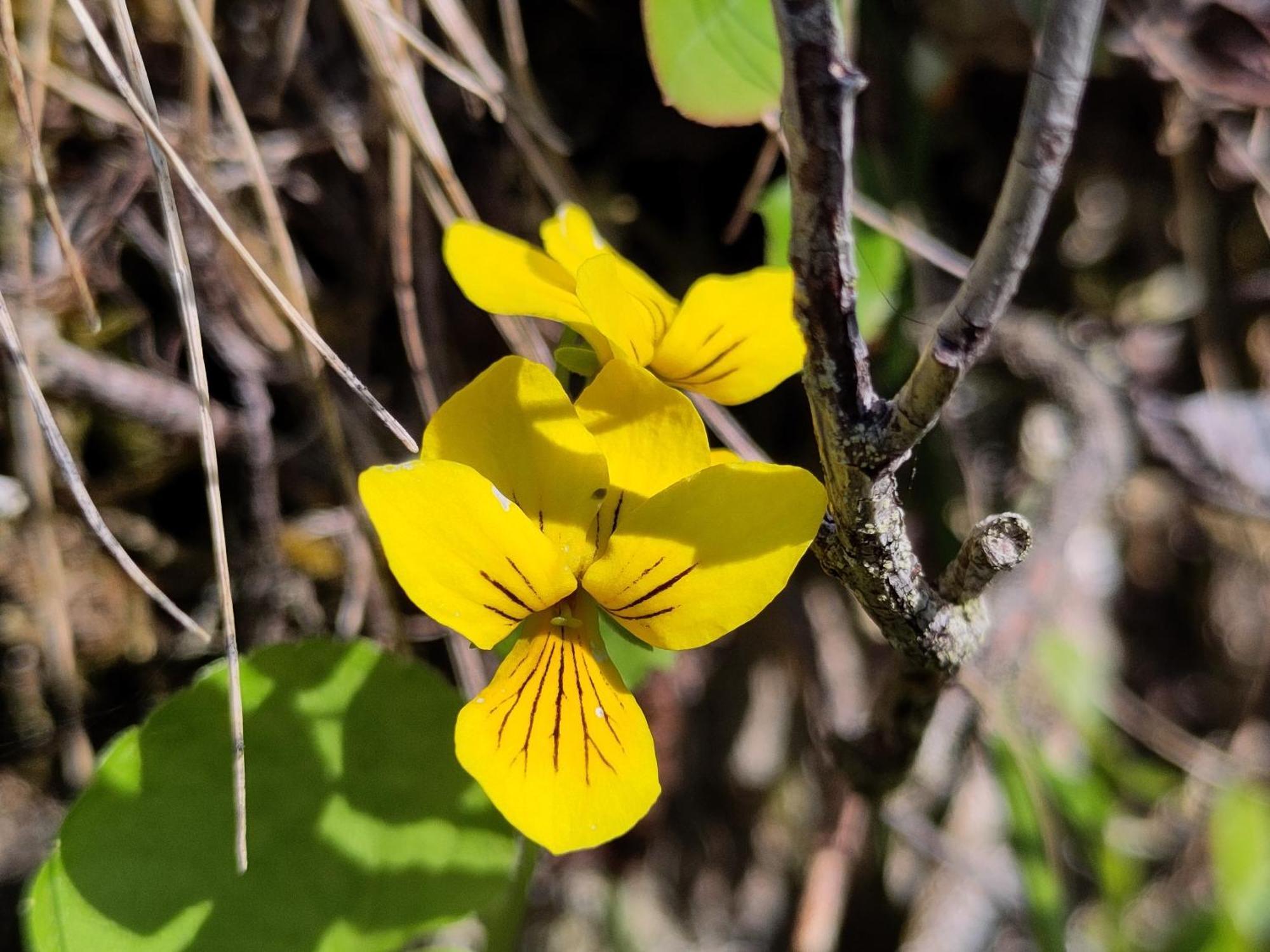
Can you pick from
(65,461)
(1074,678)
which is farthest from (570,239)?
(1074,678)

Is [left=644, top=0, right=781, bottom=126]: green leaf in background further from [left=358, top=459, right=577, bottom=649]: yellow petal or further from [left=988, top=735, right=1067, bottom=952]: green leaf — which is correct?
[left=988, top=735, right=1067, bottom=952]: green leaf

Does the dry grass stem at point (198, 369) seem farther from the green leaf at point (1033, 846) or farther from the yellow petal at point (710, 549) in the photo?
the green leaf at point (1033, 846)

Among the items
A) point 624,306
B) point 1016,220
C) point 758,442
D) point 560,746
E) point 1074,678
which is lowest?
point 1074,678

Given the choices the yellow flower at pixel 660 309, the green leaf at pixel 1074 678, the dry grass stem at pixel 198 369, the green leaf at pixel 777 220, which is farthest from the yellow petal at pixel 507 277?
the green leaf at pixel 1074 678

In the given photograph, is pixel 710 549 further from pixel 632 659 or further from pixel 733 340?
pixel 632 659

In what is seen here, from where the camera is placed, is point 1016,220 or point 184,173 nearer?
point 1016,220

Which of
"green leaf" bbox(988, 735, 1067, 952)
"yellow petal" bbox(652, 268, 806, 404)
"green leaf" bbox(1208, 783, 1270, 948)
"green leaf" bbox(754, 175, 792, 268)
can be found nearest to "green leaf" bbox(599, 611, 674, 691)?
"yellow petal" bbox(652, 268, 806, 404)
